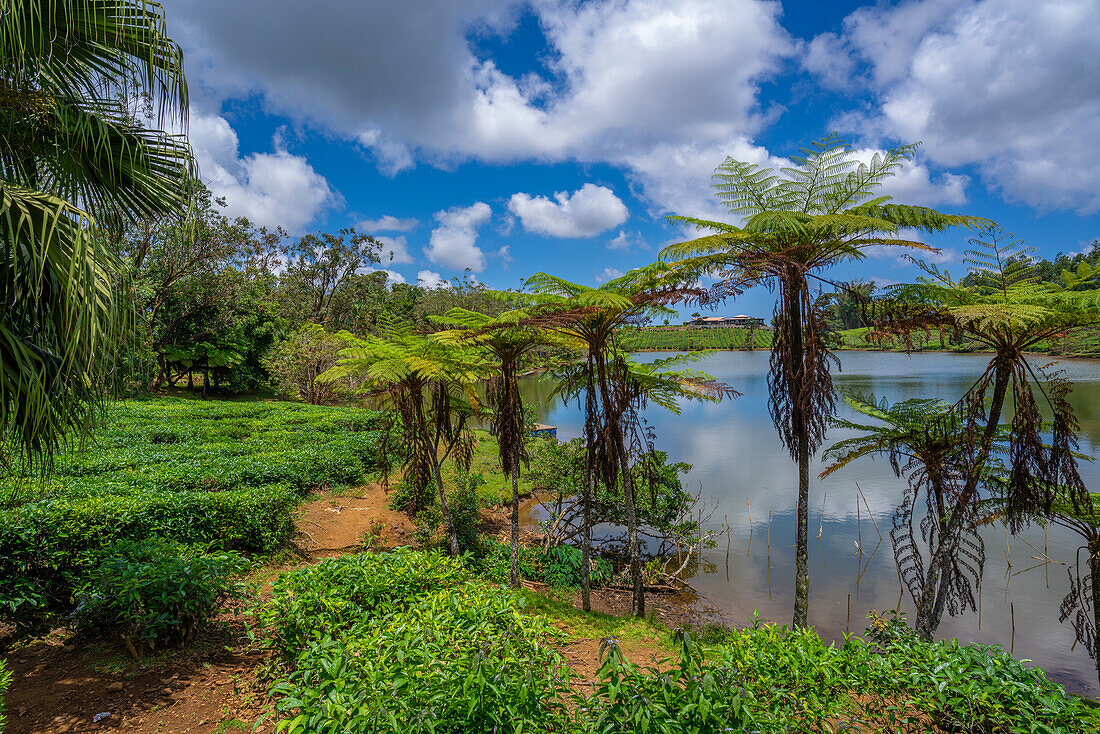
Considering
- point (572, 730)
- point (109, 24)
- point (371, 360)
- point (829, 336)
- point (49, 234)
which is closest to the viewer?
point (572, 730)

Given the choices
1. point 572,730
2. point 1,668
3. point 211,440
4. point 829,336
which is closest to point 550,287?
point 829,336

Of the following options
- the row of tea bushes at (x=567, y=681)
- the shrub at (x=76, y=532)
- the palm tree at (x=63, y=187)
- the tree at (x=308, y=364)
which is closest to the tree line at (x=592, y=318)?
the palm tree at (x=63, y=187)

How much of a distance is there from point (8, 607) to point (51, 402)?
2.08 metres

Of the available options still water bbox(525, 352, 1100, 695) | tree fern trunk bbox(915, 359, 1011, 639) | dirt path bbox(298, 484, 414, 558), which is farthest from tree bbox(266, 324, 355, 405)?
tree fern trunk bbox(915, 359, 1011, 639)

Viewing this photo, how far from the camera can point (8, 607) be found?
149 inches

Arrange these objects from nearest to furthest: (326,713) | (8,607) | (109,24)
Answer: (326,713) → (109,24) → (8,607)

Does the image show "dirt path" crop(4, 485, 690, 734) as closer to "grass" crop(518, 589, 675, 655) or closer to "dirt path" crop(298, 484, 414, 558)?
"grass" crop(518, 589, 675, 655)

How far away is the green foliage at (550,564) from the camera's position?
29.2 ft

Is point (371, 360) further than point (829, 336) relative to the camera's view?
Yes

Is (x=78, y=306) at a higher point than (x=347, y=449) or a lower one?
higher

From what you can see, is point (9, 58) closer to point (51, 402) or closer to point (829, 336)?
point (51, 402)

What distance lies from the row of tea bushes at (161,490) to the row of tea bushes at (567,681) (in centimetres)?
223

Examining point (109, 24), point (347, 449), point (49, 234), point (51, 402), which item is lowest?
point (347, 449)

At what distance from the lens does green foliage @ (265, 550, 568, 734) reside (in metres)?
2.03
